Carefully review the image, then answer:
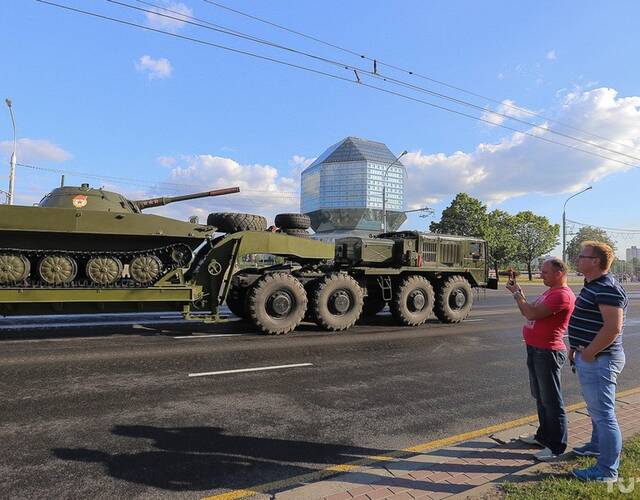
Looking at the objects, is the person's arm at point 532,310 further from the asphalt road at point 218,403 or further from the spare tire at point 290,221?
the spare tire at point 290,221

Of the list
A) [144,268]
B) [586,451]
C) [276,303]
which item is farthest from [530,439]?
[144,268]

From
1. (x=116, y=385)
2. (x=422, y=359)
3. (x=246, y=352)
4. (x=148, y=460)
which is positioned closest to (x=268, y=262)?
(x=246, y=352)

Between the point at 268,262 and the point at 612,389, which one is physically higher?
the point at 268,262

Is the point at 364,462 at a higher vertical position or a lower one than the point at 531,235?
lower

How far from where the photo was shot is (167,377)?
612 centimetres

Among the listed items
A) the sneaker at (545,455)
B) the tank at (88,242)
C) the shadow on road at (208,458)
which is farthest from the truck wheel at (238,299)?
the sneaker at (545,455)

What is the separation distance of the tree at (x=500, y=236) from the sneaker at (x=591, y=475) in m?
45.6

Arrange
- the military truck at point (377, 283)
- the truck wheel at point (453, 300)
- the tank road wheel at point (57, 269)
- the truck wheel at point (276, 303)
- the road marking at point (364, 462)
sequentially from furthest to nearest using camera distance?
the truck wheel at point (453, 300)
the military truck at point (377, 283)
the truck wheel at point (276, 303)
the tank road wheel at point (57, 269)
the road marking at point (364, 462)

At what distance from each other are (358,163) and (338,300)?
227 feet

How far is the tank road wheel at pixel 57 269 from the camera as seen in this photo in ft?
26.5

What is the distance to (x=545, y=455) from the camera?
11.9ft

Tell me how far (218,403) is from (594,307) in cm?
388

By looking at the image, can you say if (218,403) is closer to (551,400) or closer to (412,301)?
(551,400)

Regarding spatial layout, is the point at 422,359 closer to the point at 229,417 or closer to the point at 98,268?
the point at 229,417
